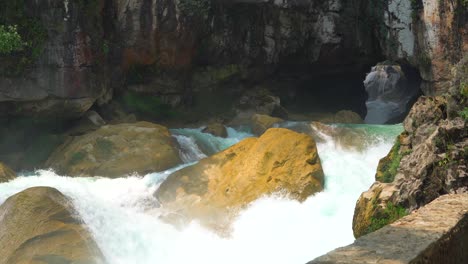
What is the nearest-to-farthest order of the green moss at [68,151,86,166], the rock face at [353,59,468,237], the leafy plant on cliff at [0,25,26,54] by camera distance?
the rock face at [353,59,468,237] → the green moss at [68,151,86,166] → the leafy plant on cliff at [0,25,26,54]

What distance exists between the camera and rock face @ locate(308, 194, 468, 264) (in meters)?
3.14

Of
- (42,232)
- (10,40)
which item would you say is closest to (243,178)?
(42,232)

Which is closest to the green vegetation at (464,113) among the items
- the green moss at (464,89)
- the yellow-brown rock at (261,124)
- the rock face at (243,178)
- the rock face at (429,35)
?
the green moss at (464,89)

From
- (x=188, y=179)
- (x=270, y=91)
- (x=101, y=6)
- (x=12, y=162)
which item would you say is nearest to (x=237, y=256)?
(x=188, y=179)

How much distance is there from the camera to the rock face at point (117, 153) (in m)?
12.7

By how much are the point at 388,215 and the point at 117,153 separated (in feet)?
26.3

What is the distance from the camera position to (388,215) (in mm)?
7398

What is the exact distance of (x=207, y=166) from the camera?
11.8m

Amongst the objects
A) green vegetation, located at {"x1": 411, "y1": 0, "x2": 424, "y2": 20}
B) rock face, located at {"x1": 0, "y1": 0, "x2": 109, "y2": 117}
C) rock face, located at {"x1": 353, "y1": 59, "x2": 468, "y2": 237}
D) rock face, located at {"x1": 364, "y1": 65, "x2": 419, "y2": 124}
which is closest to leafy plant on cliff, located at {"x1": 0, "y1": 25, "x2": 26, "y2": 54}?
rock face, located at {"x1": 0, "y1": 0, "x2": 109, "y2": 117}

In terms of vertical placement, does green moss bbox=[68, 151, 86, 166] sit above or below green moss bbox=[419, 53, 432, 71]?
below

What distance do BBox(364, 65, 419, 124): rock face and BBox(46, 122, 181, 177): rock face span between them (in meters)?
20.8

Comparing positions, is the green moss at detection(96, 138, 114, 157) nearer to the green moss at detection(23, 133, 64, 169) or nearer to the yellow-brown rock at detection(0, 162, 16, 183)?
the green moss at detection(23, 133, 64, 169)

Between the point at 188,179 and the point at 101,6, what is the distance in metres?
8.55

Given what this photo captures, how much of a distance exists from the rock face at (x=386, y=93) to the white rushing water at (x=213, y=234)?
22228 millimetres
